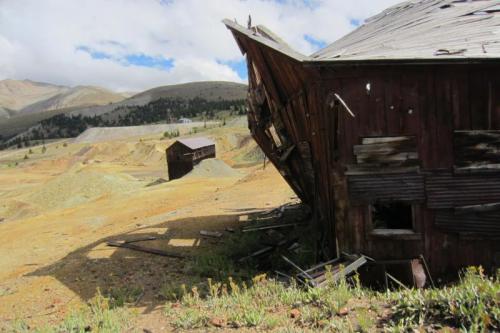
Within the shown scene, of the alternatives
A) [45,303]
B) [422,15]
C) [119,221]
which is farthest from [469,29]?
[119,221]

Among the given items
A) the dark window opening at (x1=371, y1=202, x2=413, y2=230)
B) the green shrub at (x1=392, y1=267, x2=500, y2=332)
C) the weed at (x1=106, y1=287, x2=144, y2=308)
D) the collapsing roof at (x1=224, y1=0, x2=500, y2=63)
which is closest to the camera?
the green shrub at (x1=392, y1=267, x2=500, y2=332)

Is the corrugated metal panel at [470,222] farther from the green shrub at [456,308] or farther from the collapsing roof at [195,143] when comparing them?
the collapsing roof at [195,143]

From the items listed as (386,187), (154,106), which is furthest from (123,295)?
(154,106)

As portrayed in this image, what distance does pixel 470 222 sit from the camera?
8.02 m

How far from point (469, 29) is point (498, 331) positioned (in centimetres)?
625

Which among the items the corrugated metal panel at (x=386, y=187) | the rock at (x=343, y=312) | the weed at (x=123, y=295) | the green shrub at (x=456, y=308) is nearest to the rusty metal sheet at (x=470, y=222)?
the corrugated metal panel at (x=386, y=187)

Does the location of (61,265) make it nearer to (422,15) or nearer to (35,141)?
(422,15)

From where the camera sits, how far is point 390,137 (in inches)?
319

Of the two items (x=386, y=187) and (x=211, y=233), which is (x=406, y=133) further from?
(x=211, y=233)

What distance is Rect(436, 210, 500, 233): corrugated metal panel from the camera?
7.92 meters

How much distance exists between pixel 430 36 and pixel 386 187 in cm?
328

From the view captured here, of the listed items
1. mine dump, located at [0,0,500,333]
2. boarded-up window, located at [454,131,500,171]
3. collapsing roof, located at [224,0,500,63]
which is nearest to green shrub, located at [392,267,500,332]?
mine dump, located at [0,0,500,333]

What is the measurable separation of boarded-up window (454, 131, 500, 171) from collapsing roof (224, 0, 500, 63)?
1.39m

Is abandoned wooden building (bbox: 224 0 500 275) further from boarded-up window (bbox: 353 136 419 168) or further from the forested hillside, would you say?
the forested hillside
